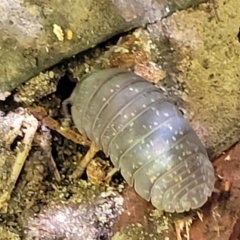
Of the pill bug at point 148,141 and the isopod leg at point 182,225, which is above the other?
the pill bug at point 148,141

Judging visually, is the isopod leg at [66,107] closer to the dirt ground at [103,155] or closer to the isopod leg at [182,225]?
the dirt ground at [103,155]

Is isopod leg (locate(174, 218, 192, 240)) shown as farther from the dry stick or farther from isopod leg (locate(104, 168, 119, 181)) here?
the dry stick

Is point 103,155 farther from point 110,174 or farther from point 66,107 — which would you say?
point 66,107

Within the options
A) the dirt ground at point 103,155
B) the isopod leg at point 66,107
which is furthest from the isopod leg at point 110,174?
the isopod leg at point 66,107

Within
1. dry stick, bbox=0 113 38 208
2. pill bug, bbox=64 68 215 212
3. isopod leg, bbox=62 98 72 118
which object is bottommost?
dry stick, bbox=0 113 38 208

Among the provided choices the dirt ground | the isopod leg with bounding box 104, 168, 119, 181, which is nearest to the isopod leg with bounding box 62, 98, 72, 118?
the dirt ground

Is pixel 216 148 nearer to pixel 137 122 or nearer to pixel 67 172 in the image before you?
pixel 137 122

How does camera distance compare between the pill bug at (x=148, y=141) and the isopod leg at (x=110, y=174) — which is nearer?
the pill bug at (x=148, y=141)

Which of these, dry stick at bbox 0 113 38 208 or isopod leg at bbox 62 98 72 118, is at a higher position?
isopod leg at bbox 62 98 72 118
